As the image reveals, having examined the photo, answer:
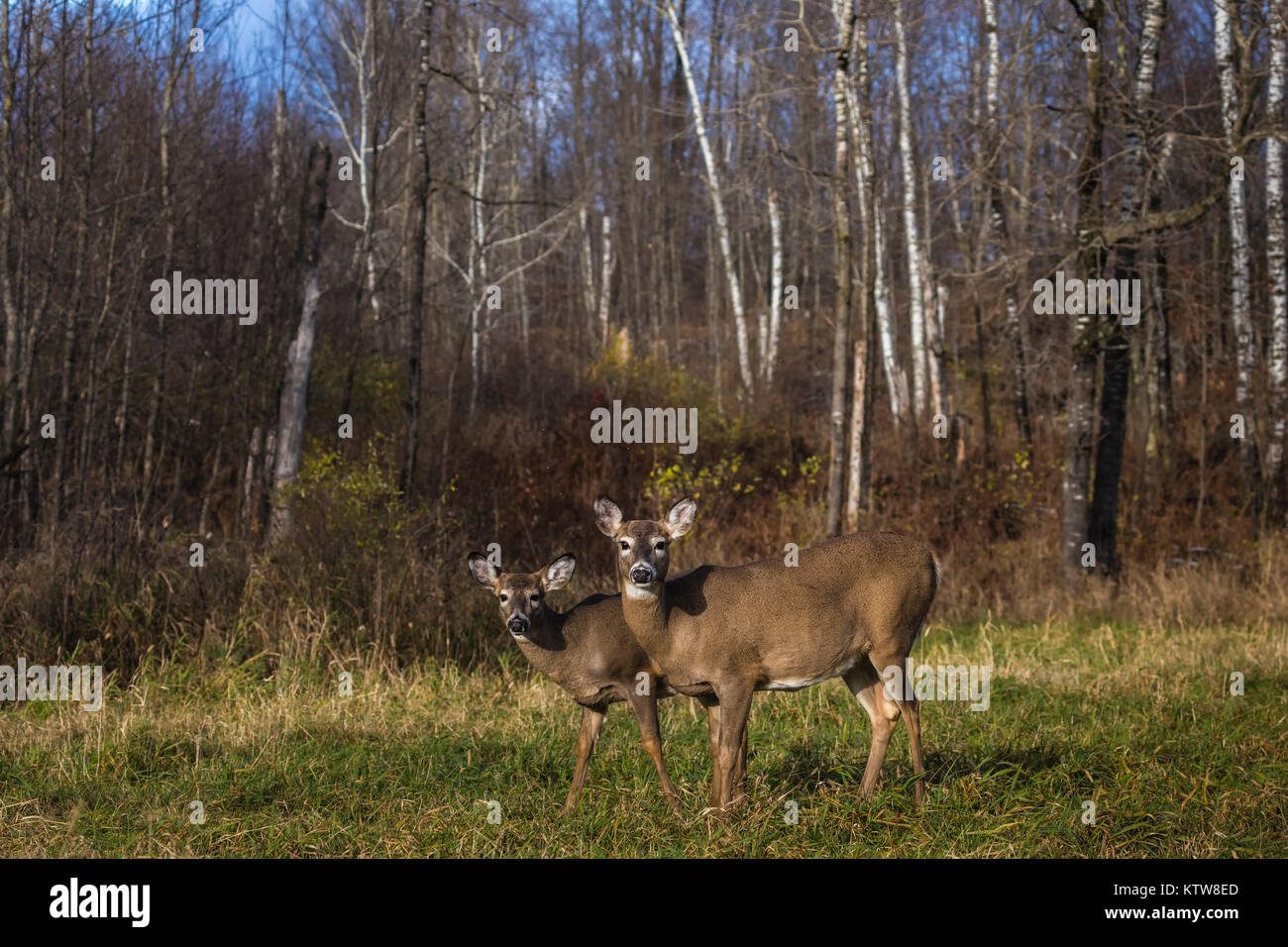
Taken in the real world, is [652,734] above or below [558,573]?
below

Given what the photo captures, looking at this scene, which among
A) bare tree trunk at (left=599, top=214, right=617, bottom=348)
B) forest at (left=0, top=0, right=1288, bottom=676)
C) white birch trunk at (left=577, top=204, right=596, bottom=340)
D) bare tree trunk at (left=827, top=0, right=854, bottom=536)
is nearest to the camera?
forest at (left=0, top=0, right=1288, bottom=676)

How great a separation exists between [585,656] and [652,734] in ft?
1.53

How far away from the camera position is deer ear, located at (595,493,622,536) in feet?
18.4

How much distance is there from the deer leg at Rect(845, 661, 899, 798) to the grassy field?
0.12 m

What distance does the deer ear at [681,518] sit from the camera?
220 inches

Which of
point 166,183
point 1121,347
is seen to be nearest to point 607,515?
point 1121,347

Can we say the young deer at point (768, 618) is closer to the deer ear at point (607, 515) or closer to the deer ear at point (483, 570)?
the deer ear at point (607, 515)

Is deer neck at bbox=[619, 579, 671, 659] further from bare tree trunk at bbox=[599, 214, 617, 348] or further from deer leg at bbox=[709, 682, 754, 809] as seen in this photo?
bare tree trunk at bbox=[599, 214, 617, 348]

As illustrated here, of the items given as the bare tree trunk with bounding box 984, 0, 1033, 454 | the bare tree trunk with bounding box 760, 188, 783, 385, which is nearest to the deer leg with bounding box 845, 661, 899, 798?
the bare tree trunk with bounding box 984, 0, 1033, 454

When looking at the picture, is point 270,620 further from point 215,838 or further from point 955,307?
point 955,307

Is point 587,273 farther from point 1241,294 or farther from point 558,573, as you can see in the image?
point 558,573

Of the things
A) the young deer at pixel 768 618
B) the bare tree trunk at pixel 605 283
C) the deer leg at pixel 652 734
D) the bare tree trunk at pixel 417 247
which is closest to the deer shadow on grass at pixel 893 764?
the young deer at pixel 768 618

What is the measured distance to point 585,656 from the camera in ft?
18.7

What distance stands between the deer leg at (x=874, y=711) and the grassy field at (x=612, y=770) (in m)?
0.12
